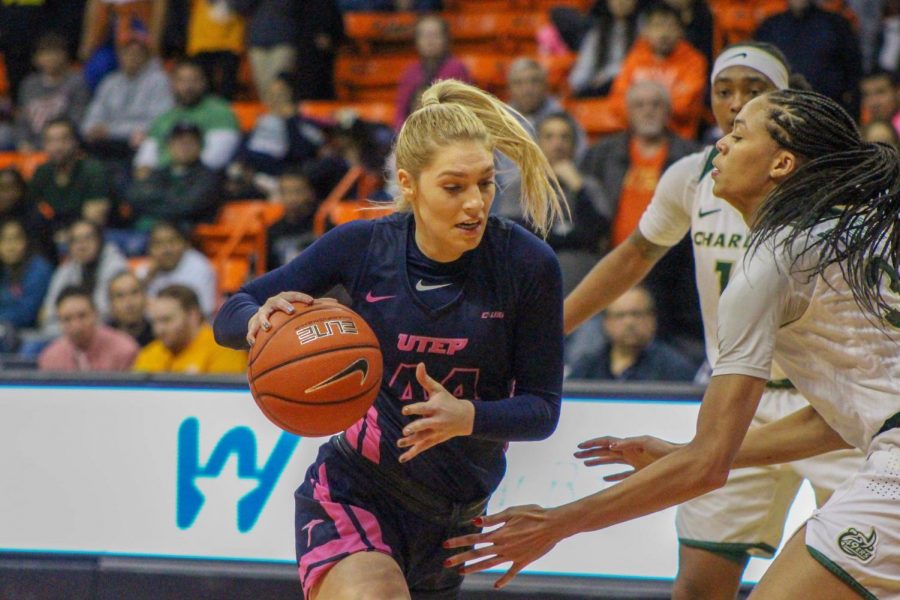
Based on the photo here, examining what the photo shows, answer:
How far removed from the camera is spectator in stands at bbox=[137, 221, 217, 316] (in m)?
8.84

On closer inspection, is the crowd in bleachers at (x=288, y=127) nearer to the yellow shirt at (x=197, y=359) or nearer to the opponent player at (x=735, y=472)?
the yellow shirt at (x=197, y=359)

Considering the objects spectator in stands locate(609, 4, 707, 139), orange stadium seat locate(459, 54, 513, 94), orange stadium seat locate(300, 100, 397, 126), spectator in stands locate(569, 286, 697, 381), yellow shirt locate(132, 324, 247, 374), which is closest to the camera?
spectator in stands locate(569, 286, 697, 381)

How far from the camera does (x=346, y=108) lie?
1067cm

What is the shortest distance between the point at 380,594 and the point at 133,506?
256cm

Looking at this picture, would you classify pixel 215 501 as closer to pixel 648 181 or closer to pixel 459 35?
pixel 648 181

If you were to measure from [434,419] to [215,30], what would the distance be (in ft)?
29.2

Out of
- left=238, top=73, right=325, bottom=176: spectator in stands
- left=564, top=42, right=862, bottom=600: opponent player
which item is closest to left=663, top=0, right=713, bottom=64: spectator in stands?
left=238, top=73, right=325, bottom=176: spectator in stands

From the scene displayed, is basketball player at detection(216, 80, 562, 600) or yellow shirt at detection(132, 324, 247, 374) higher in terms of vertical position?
basketball player at detection(216, 80, 562, 600)

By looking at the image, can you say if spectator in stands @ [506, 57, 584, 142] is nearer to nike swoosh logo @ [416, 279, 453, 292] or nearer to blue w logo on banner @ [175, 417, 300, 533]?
blue w logo on banner @ [175, 417, 300, 533]

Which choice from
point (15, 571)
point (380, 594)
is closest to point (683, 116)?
point (15, 571)

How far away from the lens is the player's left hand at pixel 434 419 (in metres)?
3.09

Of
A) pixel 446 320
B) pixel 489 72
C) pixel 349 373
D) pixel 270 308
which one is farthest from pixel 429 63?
pixel 349 373

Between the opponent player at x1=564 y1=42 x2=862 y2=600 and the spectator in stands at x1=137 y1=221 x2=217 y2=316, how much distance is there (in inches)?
192

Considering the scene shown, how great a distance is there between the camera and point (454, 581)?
3.67 meters
